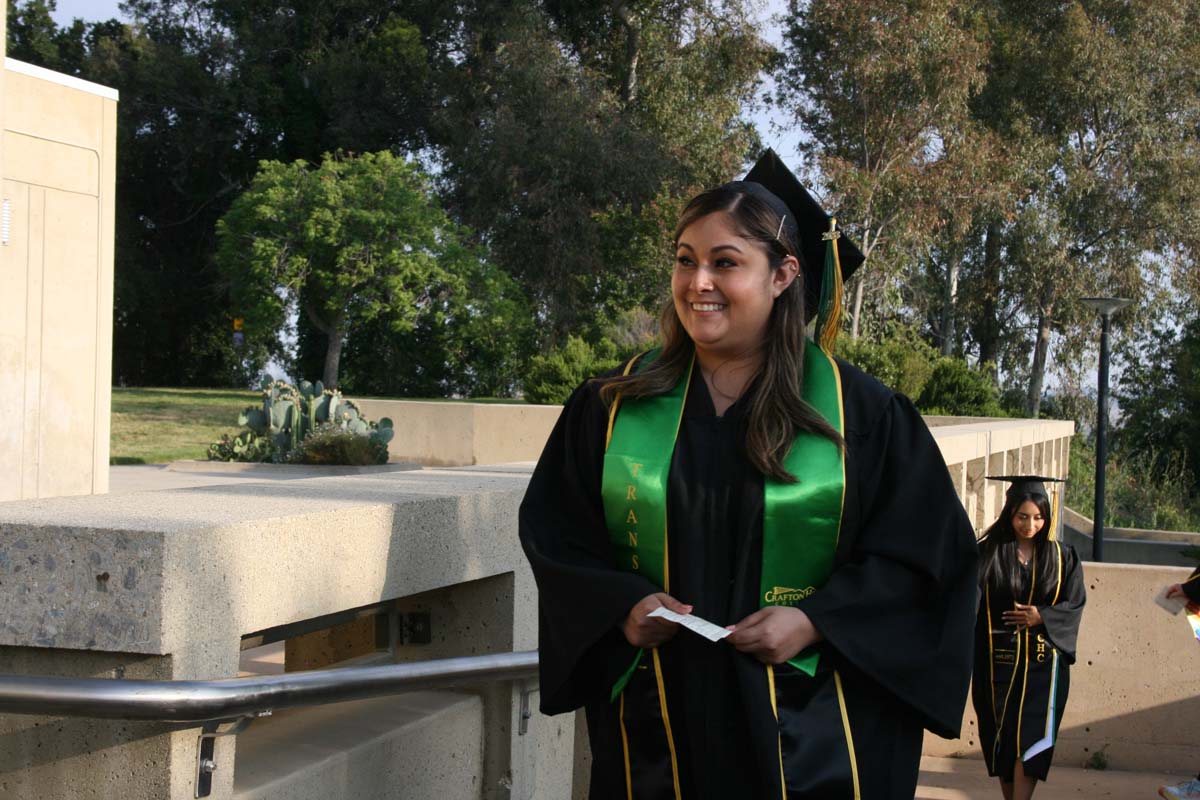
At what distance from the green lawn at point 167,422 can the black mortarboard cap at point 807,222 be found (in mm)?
17256

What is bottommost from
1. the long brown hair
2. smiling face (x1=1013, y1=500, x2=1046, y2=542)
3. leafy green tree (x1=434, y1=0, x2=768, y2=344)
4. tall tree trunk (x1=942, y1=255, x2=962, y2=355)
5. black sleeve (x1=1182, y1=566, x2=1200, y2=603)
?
black sleeve (x1=1182, y1=566, x2=1200, y2=603)

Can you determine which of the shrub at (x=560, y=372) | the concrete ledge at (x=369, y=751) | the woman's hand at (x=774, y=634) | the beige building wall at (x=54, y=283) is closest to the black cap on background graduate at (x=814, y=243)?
the woman's hand at (x=774, y=634)

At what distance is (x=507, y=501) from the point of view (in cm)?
345

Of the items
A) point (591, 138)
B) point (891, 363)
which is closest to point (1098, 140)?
point (591, 138)

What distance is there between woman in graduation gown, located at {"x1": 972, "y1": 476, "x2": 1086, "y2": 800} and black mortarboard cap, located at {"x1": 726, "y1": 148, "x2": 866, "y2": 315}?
5.16 meters

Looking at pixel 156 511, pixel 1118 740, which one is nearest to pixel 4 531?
pixel 156 511

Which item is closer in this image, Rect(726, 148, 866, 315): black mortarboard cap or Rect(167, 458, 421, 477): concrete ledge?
Rect(726, 148, 866, 315): black mortarboard cap

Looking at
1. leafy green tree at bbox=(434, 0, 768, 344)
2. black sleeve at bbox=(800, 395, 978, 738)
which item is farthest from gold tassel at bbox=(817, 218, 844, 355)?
leafy green tree at bbox=(434, 0, 768, 344)

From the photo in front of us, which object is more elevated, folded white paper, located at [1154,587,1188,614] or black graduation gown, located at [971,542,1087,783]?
folded white paper, located at [1154,587,1188,614]

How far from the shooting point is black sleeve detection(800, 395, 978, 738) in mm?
2379

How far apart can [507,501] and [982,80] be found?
33.7 metres

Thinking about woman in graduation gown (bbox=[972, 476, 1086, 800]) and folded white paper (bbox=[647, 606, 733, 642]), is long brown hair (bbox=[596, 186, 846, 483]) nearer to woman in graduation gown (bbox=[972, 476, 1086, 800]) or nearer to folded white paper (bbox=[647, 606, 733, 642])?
folded white paper (bbox=[647, 606, 733, 642])

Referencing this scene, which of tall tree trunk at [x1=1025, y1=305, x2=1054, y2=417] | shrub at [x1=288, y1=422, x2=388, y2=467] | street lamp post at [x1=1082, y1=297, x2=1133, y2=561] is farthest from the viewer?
tall tree trunk at [x1=1025, y1=305, x2=1054, y2=417]

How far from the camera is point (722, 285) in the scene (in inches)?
100
